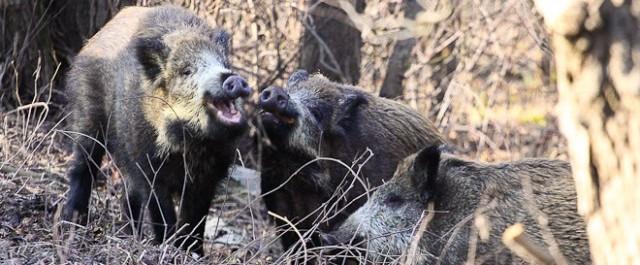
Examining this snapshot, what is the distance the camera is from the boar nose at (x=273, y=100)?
725 cm

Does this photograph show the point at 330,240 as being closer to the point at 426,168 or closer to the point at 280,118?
the point at 426,168

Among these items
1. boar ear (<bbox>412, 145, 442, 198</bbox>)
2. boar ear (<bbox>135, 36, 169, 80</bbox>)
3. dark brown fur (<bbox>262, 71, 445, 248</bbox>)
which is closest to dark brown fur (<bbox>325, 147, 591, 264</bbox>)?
boar ear (<bbox>412, 145, 442, 198</bbox>)

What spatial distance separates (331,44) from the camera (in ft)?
34.0

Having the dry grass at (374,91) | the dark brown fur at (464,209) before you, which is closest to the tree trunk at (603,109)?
the dark brown fur at (464,209)

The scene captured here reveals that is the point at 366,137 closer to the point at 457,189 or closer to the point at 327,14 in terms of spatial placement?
the point at 457,189

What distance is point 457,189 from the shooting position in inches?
244

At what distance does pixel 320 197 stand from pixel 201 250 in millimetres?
827

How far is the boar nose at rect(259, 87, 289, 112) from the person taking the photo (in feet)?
23.8

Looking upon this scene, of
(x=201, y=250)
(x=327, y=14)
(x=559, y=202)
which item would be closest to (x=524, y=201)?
(x=559, y=202)

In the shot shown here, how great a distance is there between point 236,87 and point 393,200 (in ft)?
3.75

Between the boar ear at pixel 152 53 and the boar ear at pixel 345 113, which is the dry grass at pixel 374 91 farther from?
the boar ear at pixel 152 53

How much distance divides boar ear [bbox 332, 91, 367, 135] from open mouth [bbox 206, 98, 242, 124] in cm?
71

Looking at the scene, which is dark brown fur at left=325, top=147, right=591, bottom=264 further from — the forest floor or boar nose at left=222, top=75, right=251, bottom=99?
boar nose at left=222, top=75, right=251, bottom=99

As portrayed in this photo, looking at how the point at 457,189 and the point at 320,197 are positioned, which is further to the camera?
the point at 320,197
